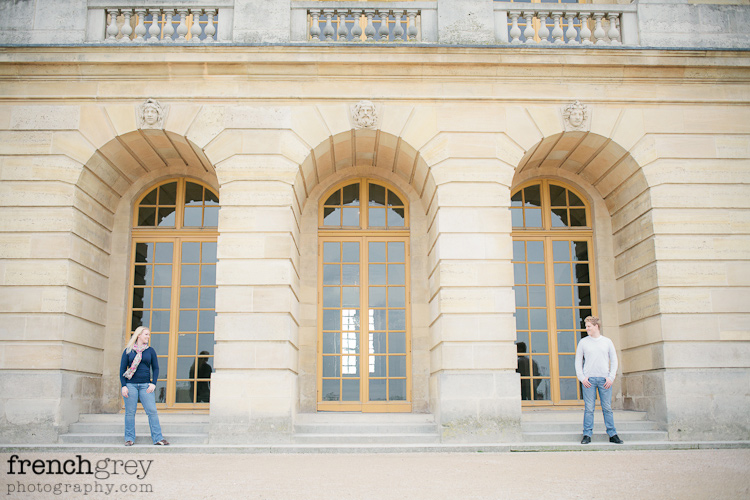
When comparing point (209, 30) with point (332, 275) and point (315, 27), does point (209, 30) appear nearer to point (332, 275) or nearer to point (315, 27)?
point (315, 27)

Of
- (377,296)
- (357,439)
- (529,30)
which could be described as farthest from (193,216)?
(529,30)

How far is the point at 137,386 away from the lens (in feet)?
29.8

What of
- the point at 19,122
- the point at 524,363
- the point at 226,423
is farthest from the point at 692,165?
the point at 19,122

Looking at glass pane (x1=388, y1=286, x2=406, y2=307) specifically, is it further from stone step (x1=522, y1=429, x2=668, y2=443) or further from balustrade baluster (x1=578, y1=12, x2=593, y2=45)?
balustrade baluster (x1=578, y1=12, x2=593, y2=45)

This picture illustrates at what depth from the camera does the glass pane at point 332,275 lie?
468 inches

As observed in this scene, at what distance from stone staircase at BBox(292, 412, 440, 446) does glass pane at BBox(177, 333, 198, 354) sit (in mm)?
2292

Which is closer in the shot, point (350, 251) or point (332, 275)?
point (332, 275)

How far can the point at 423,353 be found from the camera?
11.5 m

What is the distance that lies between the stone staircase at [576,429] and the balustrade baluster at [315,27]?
688 cm

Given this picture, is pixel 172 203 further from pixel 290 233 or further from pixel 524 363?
pixel 524 363

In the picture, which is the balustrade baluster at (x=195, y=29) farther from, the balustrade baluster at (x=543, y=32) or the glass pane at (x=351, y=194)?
the balustrade baluster at (x=543, y=32)

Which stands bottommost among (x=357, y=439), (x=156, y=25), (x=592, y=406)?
(x=357, y=439)

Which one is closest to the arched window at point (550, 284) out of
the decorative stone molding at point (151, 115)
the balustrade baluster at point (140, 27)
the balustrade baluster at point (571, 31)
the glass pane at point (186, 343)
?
the balustrade baluster at point (571, 31)

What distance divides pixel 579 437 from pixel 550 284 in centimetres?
312
